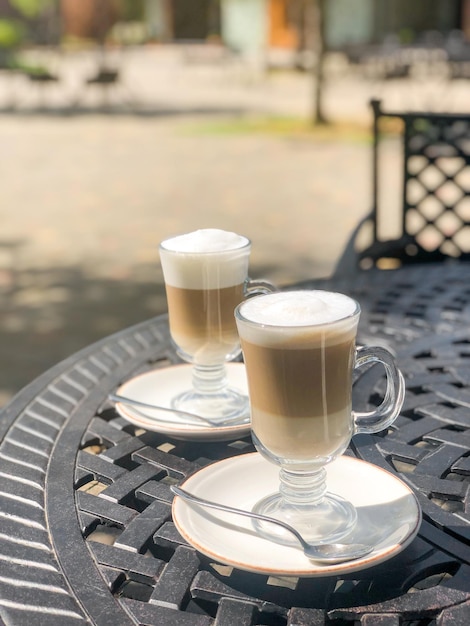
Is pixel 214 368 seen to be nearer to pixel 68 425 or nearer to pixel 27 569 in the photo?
pixel 68 425

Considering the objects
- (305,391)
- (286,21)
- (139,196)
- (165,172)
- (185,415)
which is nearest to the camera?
(305,391)

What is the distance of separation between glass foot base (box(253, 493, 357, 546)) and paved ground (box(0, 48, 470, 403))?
2.54 m

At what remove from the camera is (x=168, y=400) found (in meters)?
1.42

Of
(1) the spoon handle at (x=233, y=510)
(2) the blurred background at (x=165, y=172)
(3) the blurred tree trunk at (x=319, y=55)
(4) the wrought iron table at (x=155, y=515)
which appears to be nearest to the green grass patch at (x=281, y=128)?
(2) the blurred background at (x=165, y=172)

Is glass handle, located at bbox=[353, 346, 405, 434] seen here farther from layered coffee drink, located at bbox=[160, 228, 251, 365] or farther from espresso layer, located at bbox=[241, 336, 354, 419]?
layered coffee drink, located at bbox=[160, 228, 251, 365]

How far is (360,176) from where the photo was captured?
8.09 meters

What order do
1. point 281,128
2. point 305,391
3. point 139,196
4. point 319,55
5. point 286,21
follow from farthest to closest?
point 286,21, point 281,128, point 319,55, point 139,196, point 305,391

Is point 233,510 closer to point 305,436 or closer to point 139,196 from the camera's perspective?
point 305,436

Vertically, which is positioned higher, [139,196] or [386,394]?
[386,394]

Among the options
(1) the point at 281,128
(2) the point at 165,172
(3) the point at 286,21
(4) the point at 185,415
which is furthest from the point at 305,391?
(3) the point at 286,21

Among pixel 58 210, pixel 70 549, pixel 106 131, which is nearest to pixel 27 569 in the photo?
pixel 70 549

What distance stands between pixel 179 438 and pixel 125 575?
33 centimetres

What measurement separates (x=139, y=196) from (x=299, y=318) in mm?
6612

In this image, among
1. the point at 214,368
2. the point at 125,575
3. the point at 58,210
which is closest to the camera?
the point at 125,575
